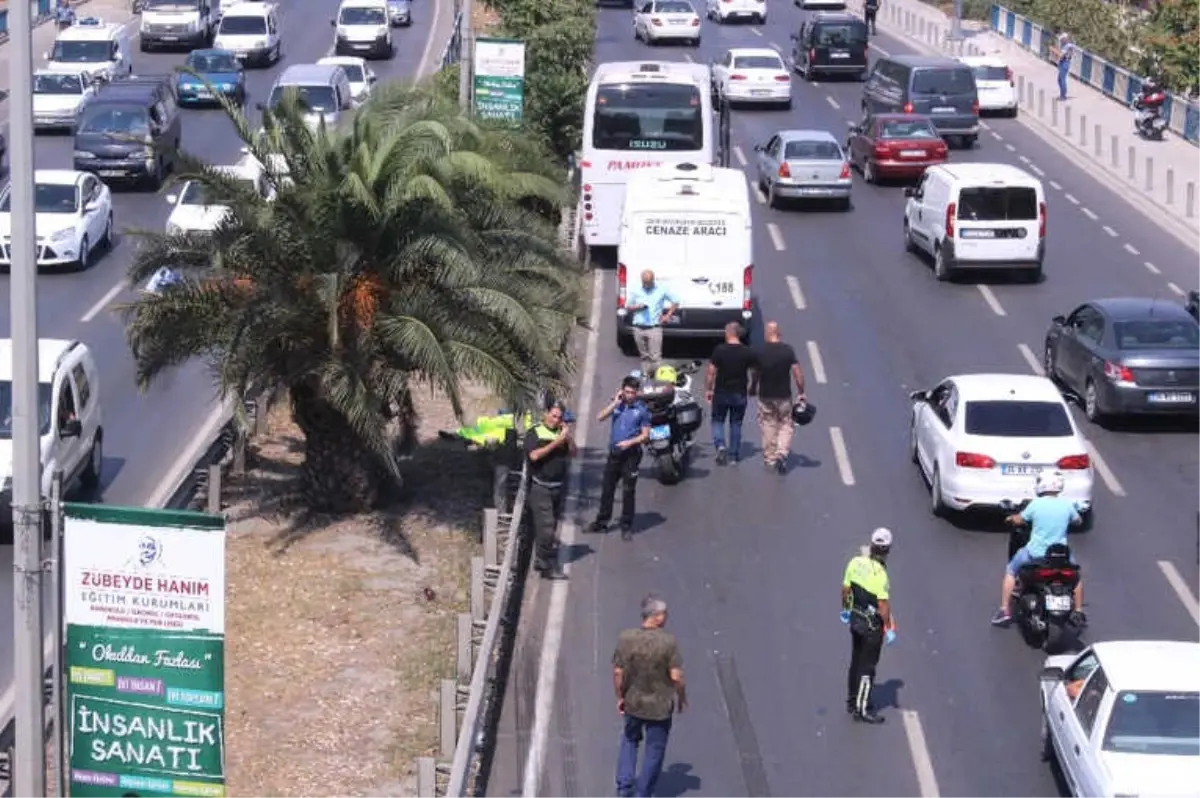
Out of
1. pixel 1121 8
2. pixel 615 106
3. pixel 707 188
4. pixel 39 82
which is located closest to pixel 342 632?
pixel 707 188

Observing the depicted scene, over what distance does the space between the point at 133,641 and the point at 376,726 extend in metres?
5.96

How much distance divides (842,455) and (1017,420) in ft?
10.4

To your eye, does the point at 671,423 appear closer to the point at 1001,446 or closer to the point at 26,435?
the point at 1001,446

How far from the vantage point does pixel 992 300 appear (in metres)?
33.6

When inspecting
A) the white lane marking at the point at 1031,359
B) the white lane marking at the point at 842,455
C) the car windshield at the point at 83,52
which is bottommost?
the white lane marking at the point at 842,455

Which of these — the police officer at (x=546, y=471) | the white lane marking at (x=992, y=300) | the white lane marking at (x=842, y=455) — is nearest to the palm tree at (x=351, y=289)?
the police officer at (x=546, y=471)

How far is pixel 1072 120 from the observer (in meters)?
53.2

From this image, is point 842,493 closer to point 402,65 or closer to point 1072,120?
point 1072,120

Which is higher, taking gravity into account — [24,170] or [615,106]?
[24,170]

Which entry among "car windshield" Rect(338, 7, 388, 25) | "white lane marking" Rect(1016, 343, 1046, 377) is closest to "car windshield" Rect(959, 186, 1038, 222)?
"white lane marking" Rect(1016, 343, 1046, 377)

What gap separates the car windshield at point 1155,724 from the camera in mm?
13898

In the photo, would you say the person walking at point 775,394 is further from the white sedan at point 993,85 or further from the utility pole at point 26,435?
the white sedan at point 993,85

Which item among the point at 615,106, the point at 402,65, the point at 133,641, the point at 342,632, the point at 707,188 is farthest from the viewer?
the point at 402,65

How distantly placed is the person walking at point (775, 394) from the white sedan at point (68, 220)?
15.3 meters
